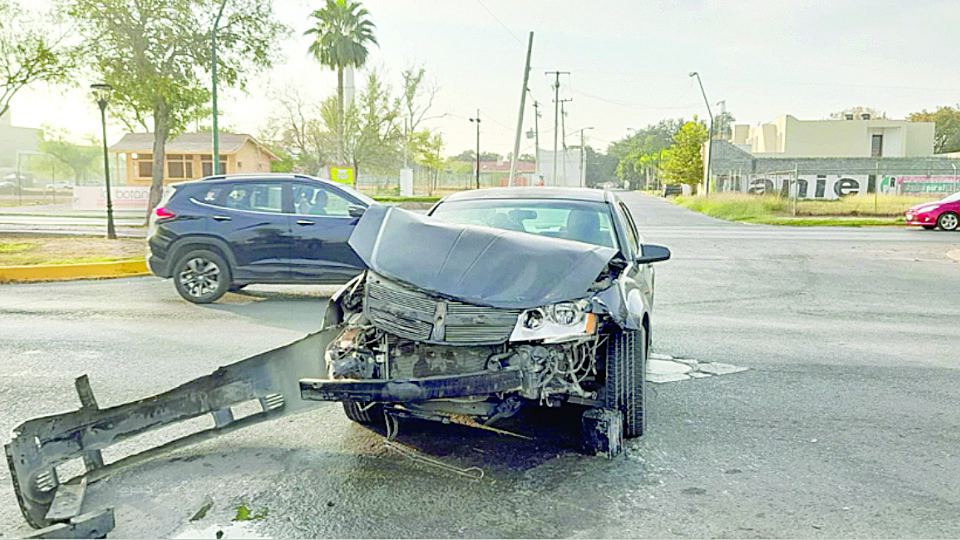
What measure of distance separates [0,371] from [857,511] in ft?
20.9

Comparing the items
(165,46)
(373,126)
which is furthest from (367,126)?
(165,46)

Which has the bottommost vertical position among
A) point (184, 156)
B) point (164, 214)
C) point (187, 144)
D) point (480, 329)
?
point (480, 329)

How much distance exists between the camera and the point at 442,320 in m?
4.02

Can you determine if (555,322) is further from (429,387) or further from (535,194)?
(535,194)

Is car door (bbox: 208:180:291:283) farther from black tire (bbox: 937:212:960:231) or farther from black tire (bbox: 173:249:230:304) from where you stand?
black tire (bbox: 937:212:960:231)

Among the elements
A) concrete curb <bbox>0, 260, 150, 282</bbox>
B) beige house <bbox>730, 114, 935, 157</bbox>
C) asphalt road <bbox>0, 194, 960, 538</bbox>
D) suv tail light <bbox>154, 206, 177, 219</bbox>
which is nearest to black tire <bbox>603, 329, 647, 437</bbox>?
asphalt road <bbox>0, 194, 960, 538</bbox>

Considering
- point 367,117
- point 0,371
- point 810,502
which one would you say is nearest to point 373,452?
point 810,502

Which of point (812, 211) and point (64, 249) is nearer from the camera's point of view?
point (64, 249)

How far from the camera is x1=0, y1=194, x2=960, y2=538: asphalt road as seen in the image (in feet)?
11.8

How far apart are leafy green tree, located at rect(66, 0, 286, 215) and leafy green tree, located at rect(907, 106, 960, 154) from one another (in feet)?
324

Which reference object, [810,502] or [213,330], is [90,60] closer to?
[213,330]

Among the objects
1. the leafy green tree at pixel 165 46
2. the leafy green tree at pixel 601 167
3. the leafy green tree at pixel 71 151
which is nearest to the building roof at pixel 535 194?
the leafy green tree at pixel 165 46

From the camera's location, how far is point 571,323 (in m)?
4.05

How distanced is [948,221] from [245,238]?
24.0 metres
